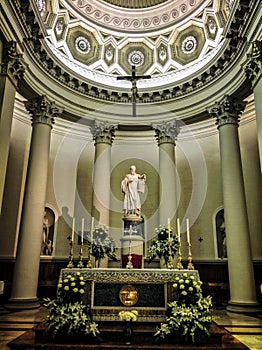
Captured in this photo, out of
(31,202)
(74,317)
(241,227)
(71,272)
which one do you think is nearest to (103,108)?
(31,202)

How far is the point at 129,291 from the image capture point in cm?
651

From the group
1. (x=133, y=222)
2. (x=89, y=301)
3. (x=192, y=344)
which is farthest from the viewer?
(x=133, y=222)

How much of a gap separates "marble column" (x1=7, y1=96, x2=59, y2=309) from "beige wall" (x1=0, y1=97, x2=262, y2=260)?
2543mm

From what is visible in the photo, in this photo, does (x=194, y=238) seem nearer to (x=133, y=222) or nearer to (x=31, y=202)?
(x=133, y=222)

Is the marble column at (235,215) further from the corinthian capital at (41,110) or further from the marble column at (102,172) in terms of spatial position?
the corinthian capital at (41,110)

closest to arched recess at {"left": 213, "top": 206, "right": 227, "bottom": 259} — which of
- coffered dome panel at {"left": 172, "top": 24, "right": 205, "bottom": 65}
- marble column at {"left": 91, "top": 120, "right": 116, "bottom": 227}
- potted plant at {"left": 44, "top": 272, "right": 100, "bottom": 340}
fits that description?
marble column at {"left": 91, "top": 120, "right": 116, "bottom": 227}

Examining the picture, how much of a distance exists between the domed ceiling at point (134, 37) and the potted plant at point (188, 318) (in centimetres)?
1114

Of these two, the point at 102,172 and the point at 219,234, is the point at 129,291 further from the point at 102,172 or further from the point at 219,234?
the point at 219,234

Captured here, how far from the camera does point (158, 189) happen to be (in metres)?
15.7

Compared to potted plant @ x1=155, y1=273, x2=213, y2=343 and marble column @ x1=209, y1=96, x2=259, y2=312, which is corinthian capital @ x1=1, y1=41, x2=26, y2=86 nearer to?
marble column @ x1=209, y1=96, x2=259, y2=312

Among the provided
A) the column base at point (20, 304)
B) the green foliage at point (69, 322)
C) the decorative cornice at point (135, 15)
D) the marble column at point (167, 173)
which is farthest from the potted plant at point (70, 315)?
the decorative cornice at point (135, 15)

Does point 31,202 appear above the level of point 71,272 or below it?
above

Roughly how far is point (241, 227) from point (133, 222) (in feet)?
13.7


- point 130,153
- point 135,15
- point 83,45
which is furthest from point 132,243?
point 135,15
